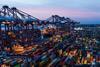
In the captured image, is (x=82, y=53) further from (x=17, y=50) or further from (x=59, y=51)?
(x=17, y=50)

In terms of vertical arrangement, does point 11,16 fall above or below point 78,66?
above

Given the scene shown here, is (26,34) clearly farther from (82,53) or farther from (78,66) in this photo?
(78,66)

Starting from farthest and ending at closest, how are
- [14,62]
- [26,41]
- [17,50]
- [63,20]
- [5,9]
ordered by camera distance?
1. [63,20]
2. [26,41]
3. [5,9]
4. [17,50]
5. [14,62]

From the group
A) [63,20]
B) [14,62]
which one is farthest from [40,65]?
[63,20]

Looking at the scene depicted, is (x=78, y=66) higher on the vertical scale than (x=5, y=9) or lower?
lower

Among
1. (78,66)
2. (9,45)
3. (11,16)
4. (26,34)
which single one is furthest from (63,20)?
(78,66)

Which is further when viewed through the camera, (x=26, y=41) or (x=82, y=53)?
(x=26, y=41)

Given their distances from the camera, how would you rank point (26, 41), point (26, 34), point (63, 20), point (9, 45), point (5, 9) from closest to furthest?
point (9, 45), point (5, 9), point (26, 41), point (26, 34), point (63, 20)

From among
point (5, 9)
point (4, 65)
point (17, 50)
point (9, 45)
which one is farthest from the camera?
point (5, 9)

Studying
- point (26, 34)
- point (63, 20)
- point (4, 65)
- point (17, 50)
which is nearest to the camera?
point (4, 65)
